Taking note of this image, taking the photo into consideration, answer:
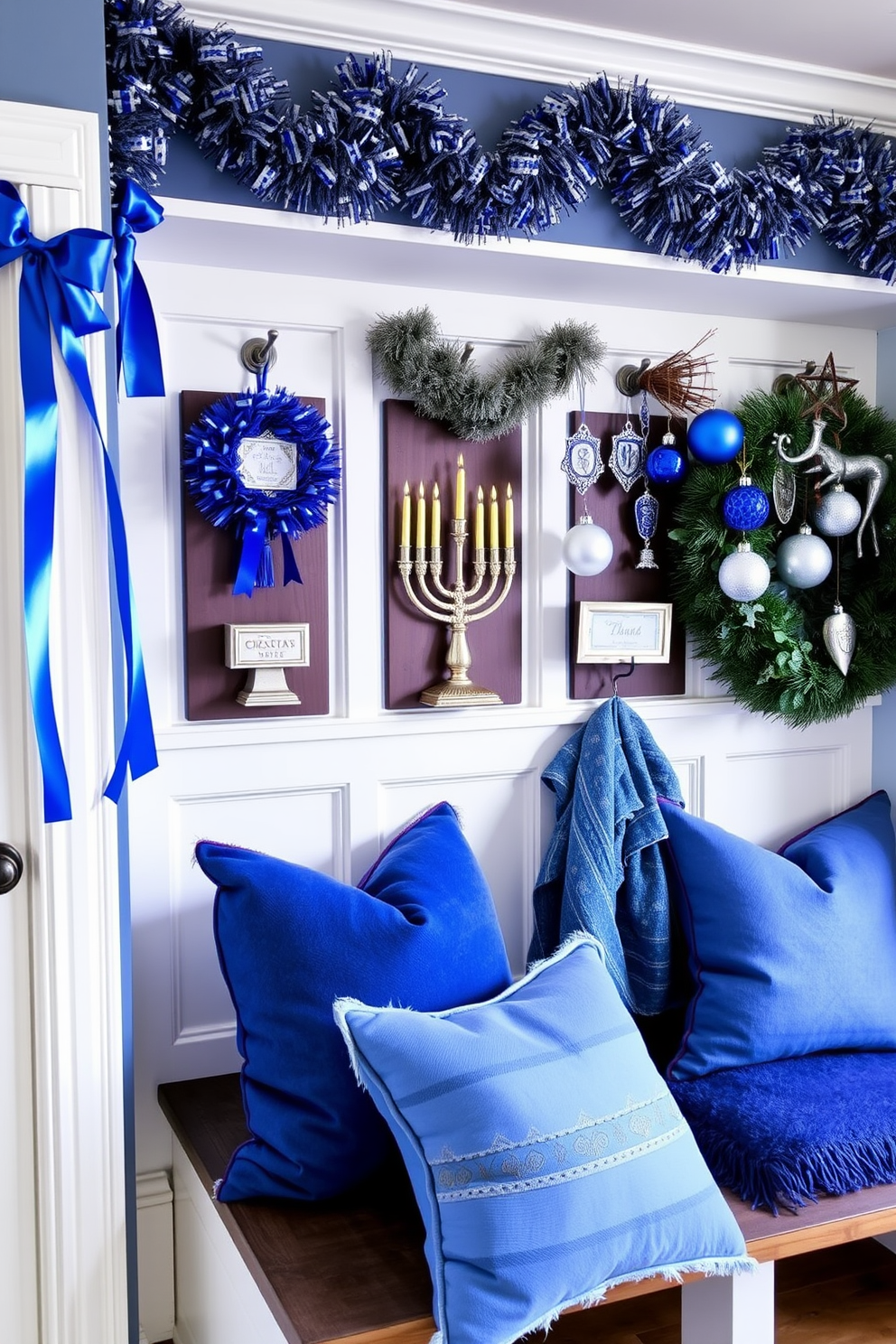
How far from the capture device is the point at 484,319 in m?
2.22

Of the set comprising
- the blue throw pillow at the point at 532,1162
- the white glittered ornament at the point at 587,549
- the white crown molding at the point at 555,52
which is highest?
the white crown molding at the point at 555,52

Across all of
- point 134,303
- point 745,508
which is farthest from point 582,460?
point 134,303

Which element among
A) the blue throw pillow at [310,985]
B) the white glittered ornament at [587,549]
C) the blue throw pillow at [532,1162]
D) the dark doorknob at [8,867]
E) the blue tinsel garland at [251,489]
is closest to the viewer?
the blue throw pillow at [532,1162]

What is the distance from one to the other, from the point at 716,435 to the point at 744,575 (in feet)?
0.95

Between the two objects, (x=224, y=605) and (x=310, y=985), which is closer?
(x=310, y=985)

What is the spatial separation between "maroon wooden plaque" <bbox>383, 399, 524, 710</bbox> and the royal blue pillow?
1.52 ft

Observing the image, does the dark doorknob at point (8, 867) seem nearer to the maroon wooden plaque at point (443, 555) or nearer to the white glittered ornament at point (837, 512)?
the maroon wooden plaque at point (443, 555)

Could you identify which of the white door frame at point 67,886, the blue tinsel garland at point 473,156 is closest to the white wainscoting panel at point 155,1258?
the white door frame at point 67,886

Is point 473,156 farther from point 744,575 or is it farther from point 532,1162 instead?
point 532,1162

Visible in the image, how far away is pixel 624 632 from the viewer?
2.32 m

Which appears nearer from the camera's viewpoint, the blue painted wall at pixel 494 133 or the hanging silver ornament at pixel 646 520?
the blue painted wall at pixel 494 133

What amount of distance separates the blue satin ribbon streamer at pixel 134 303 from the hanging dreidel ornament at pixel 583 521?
0.89m

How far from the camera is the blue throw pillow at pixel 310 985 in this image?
1.65 metres

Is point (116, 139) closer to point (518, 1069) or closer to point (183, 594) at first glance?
point (183, 594)
